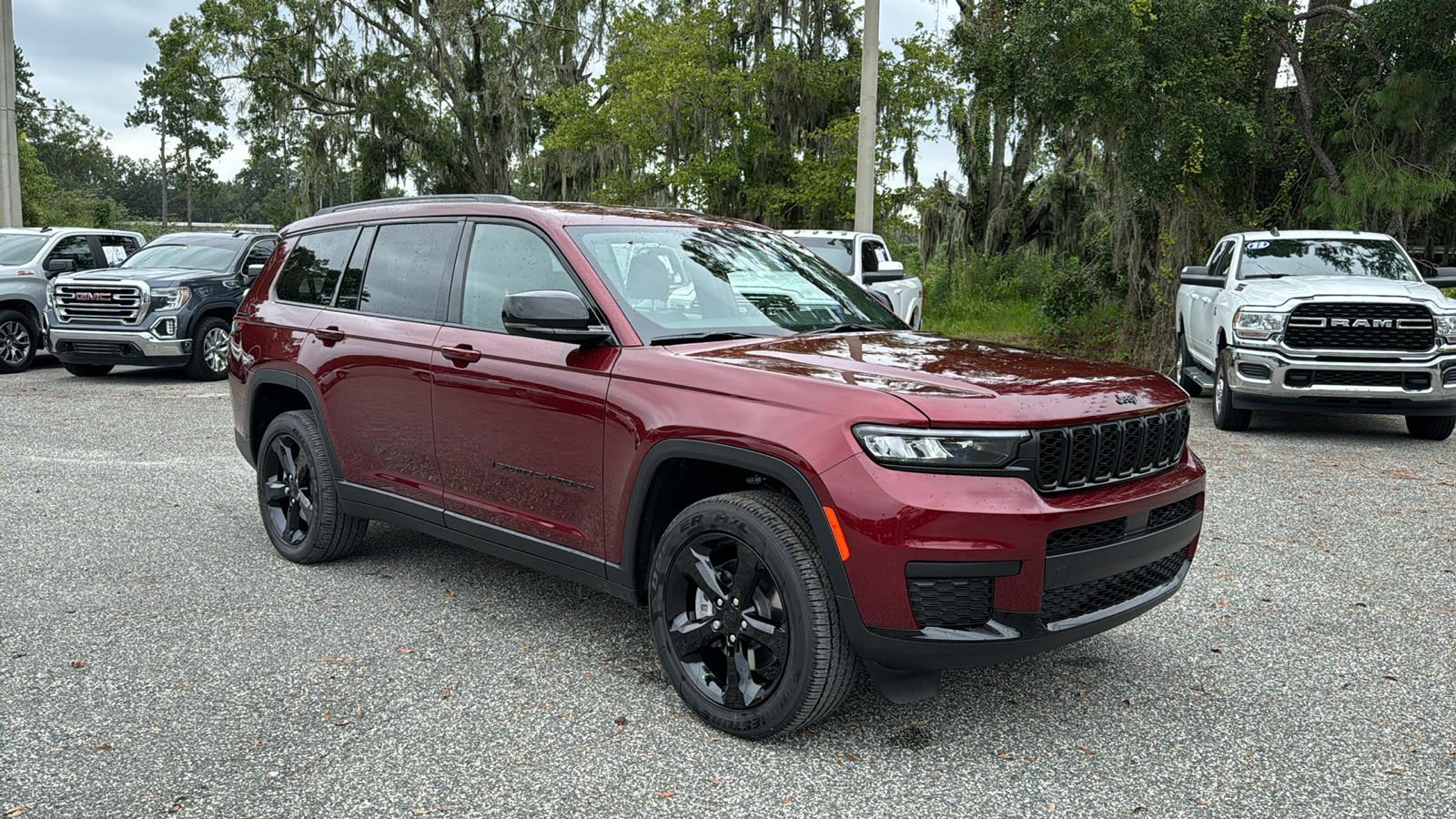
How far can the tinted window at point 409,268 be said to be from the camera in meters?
4.87

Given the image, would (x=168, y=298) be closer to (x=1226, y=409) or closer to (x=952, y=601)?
(x=1226, y=409)

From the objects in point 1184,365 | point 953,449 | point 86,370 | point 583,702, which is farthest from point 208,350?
point 953,449

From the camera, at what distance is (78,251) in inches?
612

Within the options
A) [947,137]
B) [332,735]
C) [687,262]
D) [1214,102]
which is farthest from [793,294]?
[947,137]

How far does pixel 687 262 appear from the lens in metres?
4.54

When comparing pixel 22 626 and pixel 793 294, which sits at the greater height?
pixel 793 294

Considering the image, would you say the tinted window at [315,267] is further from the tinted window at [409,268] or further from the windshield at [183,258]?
the windshield at [183,258]

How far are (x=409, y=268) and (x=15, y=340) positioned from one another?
1242 centimetres

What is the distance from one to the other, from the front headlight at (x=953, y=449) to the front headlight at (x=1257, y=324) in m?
7.38

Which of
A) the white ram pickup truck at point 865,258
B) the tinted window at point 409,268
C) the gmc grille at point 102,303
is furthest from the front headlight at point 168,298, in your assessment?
the tinted window at point 409,268

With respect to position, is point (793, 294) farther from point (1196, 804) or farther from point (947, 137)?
point (947, 137)

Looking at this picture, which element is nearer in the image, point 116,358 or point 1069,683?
point 1069,683

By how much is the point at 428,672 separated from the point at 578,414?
1.13 m

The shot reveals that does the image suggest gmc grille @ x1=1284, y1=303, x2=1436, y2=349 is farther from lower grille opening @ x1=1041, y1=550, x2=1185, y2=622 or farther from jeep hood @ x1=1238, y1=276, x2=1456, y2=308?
lower grille opening @ x1=1041, y1=550, x2=1185, y2=622
